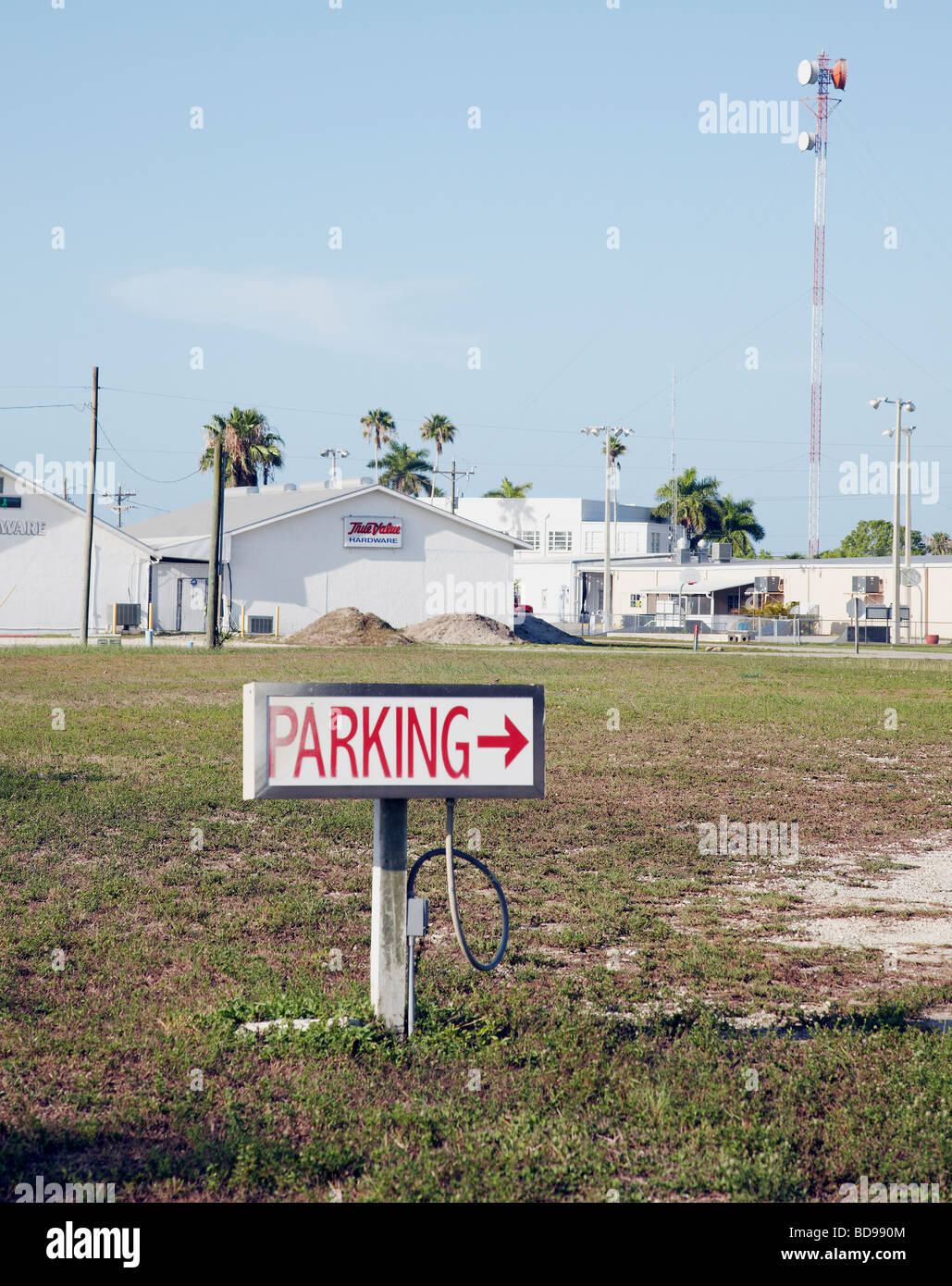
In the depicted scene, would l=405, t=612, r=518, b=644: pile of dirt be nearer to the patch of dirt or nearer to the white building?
the white building

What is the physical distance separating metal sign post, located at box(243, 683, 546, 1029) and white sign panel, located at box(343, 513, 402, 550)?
54741 millimetres

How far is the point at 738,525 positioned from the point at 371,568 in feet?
153

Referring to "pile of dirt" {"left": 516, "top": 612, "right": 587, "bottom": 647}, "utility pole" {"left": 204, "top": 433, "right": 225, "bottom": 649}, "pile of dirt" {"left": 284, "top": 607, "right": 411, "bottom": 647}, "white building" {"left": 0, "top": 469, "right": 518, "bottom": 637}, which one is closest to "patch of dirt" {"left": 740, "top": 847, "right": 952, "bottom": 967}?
"utility pole" {"left": 204, "top": 433, "right": 225, "bottom": 649}

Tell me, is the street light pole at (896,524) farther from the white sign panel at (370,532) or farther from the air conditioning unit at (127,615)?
the air conditioning unit at (127,615)

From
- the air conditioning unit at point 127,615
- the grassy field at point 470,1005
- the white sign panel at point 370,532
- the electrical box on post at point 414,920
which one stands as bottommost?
the grassy field at point 470,1005

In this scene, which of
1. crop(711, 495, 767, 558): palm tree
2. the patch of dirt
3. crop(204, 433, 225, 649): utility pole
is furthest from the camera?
crop(711, 495, 767, 558): palm tree

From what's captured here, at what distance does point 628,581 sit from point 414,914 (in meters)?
75.8

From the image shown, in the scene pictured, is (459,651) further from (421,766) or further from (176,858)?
(421,766)

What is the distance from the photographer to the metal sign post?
498cm

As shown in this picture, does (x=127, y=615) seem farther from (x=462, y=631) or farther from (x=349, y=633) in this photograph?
(x=462, y=631)

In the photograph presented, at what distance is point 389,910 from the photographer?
5.22 m

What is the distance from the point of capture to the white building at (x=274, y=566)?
187 feet

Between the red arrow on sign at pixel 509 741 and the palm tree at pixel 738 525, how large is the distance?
95.4 metres

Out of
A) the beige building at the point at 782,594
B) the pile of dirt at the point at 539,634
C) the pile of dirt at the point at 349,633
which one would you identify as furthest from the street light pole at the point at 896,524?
the pile of dirt at the point at 349,633
